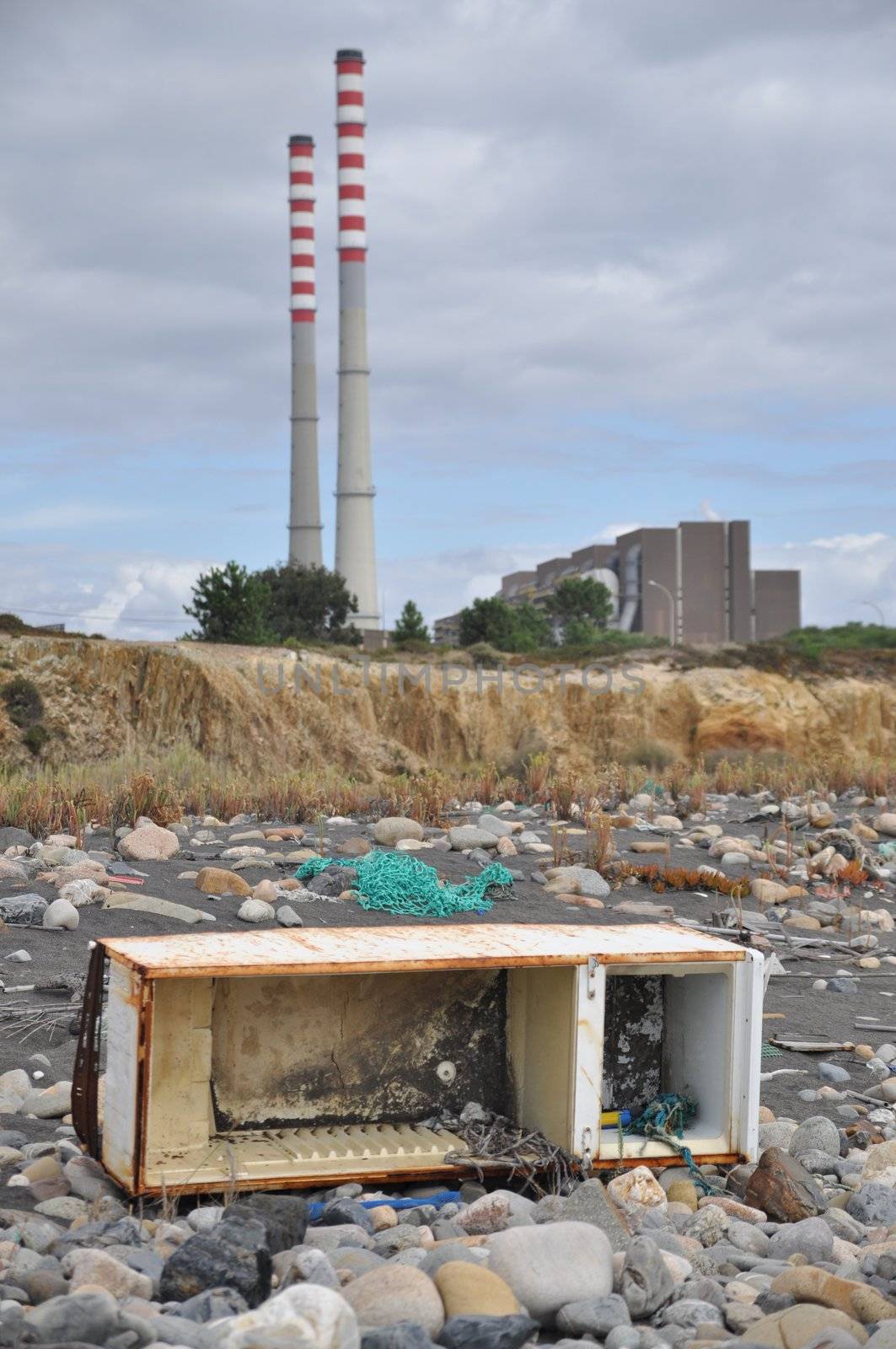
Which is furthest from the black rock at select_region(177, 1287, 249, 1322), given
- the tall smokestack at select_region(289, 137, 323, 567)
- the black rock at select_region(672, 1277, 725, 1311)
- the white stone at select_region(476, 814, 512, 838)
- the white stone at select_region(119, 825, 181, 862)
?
the tall smokestack at select_region(289, 137, 323, 567)

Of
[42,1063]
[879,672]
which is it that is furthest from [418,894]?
[879,672]

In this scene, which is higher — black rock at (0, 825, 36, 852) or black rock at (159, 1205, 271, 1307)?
black rock at (0, 825, 36, 852)

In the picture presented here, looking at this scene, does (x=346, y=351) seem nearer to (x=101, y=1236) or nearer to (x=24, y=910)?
(x=24, y=910)

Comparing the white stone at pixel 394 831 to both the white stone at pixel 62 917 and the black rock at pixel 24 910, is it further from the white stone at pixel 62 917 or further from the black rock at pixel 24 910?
the white stone at pixel 62 917

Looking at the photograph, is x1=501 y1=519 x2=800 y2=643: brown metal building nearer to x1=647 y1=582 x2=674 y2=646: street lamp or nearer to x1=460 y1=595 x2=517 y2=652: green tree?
x1=647 y1=582 x2=674 y2=646: street lamp

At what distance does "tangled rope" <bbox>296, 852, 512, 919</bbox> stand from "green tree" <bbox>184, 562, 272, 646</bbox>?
26.8 m

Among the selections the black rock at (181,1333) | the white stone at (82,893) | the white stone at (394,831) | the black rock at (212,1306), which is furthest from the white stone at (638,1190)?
the white stone at (394,831)

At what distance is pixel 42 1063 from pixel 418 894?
4435mm

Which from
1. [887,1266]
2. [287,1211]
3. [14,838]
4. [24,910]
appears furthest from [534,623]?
[287,1211]

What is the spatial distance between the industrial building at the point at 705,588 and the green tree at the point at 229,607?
34742 mm

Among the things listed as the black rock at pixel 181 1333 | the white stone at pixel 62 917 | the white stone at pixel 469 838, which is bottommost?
the black rock at pixel 181 1333

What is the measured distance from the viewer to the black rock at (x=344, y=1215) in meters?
4.91

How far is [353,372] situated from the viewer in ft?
181

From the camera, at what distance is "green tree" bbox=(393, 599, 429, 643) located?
2048 inches
